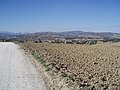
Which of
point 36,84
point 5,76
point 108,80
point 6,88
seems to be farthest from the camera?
point 5,76

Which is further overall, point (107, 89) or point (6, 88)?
point (6, 88)

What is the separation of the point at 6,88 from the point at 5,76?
3.46m

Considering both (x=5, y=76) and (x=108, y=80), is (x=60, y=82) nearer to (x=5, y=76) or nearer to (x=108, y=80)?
(x=108, y=80)

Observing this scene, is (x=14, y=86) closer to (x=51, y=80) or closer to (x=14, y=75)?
(x=51, y=80)

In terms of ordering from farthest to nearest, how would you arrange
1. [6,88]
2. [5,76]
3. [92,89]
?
[5,76] → [6,88] → [92,89]

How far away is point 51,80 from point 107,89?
11.8 feet

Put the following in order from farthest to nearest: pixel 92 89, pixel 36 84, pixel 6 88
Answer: pixel 36 84 → pixel 6 88 → pixel 92 89

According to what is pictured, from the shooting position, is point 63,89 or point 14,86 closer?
point 63,89

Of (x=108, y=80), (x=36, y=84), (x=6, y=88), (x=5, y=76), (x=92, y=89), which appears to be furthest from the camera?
(x=5, y=76)

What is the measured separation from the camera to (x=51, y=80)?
13391 mm

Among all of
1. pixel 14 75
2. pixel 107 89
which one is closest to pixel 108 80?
pixel 107 89

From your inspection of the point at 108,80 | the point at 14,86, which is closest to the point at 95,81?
the point at 108,80

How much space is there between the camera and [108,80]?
13.1 metres

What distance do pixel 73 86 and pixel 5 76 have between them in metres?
5.22
